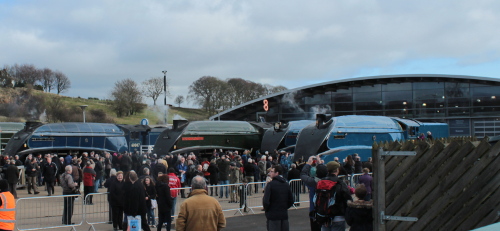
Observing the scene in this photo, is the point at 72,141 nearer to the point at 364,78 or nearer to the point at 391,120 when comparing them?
the point at 391,120

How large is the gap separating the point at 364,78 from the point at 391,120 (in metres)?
18.2

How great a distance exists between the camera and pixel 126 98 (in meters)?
69.9

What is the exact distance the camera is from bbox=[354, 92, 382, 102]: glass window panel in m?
44.7

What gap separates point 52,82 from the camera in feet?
276

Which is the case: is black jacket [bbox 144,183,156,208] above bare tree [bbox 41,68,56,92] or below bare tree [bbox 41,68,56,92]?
below

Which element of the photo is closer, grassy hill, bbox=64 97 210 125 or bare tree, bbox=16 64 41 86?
grassy hill, bbox=64 97 210 125

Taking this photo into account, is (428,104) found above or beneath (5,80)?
beneath

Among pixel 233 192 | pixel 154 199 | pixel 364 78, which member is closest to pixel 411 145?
pixel 154 199

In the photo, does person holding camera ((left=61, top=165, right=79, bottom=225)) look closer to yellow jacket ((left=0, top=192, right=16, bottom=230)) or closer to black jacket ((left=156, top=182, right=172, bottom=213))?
black jacket ((left=156, top=182, right=172, bottom=213))

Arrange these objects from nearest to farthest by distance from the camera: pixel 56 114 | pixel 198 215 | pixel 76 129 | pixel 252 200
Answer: pixel 198 215, pixel 252 200, pixel 76 129, pixel 56 114

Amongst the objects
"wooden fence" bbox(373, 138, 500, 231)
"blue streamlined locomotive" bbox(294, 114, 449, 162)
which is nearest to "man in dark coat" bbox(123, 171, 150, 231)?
"wooden fence" bbox(373, 138, 500, 231)

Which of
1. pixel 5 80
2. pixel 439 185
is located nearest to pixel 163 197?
pixel 439 185

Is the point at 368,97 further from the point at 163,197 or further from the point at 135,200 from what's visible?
the point at 135,200

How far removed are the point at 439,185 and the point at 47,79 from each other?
8527 centimetres
